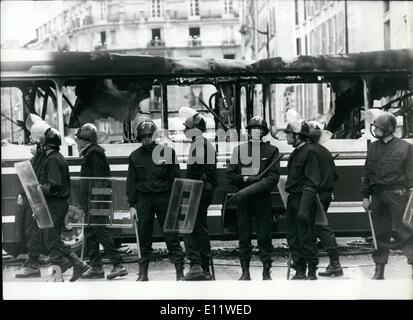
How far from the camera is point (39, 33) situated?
12.8 meters

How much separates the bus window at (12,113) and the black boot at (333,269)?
4.11 m

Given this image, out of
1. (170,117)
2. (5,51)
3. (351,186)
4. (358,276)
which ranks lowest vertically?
(358,276)

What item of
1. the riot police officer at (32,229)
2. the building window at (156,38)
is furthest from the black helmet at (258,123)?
the riot police officer at (32,229)

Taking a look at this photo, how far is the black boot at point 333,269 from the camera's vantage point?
11680 millimetres

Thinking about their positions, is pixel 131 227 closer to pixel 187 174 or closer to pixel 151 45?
pixel 187 174

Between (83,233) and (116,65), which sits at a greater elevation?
(116,65)

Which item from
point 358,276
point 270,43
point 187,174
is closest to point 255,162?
point 187,174

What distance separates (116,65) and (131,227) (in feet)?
6.75

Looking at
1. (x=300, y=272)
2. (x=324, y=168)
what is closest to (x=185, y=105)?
(x=324, y=168)

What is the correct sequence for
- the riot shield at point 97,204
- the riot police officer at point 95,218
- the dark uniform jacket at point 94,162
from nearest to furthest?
the riot police officer at point 95,218, the dark uniform jacket at point 94,162, the riot shield at point 97,204

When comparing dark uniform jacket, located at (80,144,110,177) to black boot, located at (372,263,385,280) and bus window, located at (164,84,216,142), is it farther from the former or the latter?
black boot, located at (372,263,385,280)

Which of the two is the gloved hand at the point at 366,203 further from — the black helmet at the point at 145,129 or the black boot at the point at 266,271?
the black helmet at the point at 145,129

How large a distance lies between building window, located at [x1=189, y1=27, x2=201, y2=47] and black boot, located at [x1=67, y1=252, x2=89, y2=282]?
341 cm

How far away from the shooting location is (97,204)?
1230 centimetres
